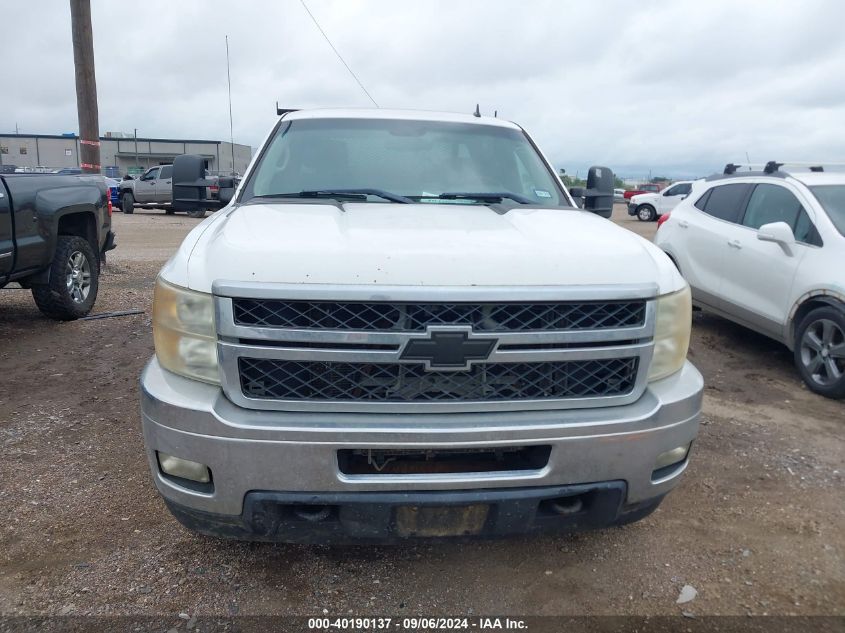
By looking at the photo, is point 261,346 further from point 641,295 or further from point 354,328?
point 641,295

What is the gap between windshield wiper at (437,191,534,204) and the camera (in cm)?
355

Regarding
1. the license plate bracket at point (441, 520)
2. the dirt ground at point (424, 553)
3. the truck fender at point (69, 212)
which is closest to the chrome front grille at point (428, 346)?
the license plate bracket at point (441, 520)

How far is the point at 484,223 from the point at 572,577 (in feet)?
5.06

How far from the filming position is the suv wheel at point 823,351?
16.2ft

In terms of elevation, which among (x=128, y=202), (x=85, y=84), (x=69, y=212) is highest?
(x=85, y=84)

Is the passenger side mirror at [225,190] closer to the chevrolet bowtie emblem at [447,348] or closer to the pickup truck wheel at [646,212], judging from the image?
the chevrolet bowtie emblem at [447,348]

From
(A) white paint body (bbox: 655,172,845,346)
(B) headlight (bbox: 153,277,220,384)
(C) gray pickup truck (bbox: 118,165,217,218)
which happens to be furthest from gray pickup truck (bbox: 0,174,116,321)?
(C) gray pickup truck (bbox: 118,165,217,218)

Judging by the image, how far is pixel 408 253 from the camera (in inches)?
93.4

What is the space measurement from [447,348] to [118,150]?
74943mm

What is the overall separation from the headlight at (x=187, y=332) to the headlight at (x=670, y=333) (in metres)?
1.58

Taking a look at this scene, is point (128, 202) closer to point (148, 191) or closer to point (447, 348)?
point (148, 191)

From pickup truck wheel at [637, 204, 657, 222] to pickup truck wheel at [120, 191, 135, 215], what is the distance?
19433 mm

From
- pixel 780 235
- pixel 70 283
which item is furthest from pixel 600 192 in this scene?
pixel 70 283

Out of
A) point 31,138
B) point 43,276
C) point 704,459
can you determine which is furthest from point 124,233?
point 31,138
